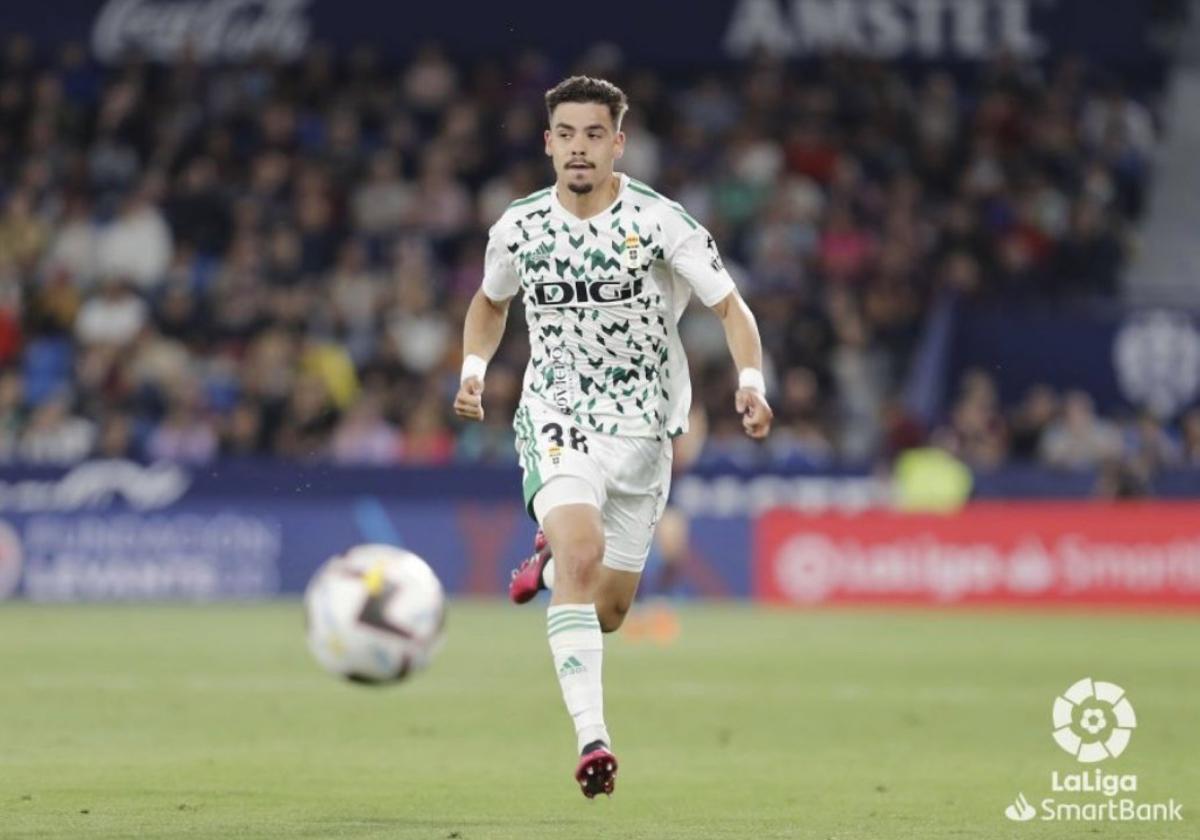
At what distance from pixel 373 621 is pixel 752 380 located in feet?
7.15

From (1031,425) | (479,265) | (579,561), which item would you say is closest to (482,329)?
(579,561)

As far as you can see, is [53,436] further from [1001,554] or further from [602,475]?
[602,475]

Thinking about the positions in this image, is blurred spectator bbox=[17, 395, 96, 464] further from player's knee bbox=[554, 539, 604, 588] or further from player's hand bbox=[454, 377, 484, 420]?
player's knee bbox=[554, 539, 604, 588]

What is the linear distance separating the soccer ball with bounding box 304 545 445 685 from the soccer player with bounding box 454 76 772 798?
3.60 feet

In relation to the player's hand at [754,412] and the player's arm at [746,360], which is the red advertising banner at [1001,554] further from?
the player's hand at [754,412]

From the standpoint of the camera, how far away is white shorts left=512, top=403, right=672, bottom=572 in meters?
8.41

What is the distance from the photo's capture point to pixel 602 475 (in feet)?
27.9

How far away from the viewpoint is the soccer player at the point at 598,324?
27.6 ft

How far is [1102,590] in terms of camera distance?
20328 millimetres

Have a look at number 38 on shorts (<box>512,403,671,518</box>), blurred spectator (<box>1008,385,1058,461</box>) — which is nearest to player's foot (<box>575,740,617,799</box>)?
number 38 on shorts (<box>512,403,671,518</box>)

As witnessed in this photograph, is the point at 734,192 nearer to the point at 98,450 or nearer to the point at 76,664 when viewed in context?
the point at 98,450

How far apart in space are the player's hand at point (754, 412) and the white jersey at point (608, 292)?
463 mm
